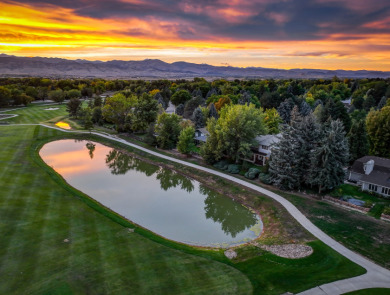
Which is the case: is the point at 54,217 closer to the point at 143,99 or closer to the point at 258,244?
the point at 258,244

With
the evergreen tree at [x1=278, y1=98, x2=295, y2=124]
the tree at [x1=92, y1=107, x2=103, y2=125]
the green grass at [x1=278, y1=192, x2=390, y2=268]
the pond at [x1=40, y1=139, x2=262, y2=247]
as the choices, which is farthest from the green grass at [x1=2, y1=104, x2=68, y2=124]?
the green grass at [x1=278, y1=192, x2=390, y2=268]

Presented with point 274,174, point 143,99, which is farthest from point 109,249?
point 143,99

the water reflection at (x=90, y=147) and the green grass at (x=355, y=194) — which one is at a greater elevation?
the green grass at (x=355, y=194)

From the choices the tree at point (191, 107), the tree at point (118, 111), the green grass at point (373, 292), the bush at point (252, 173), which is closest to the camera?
the green grass at point (373, 292)

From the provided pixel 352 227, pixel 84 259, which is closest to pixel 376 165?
pixel 352 227

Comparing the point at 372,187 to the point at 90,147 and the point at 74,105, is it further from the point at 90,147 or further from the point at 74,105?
the point at 74,105

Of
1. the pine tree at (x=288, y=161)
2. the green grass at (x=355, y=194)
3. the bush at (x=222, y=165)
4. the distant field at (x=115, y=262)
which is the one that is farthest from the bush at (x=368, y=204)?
the bush at (x=222, y=165)

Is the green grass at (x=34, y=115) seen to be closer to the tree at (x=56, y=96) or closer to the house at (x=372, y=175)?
the tree at (x=56, y=96)
